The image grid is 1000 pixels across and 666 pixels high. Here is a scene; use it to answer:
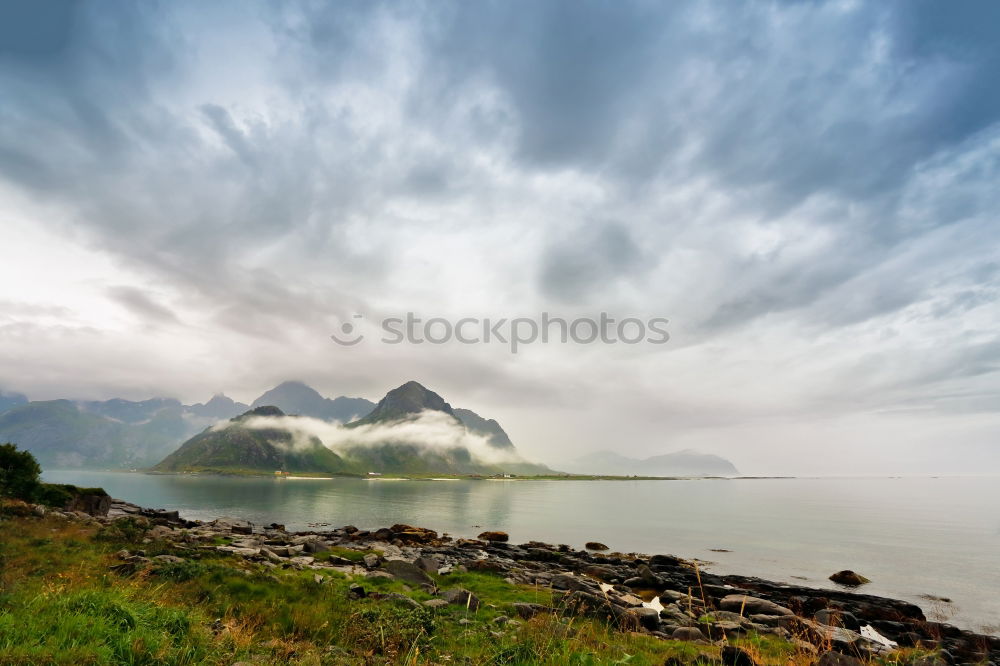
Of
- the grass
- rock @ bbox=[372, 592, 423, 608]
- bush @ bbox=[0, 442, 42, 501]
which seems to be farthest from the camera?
bush @ bbox=[0, 442, 42, 501]

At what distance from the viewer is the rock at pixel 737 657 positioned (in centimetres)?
1125

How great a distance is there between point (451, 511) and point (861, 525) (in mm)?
75666

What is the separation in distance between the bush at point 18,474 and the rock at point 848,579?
246 feet

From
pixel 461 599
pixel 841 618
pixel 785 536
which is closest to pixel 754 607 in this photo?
pixel 841 618

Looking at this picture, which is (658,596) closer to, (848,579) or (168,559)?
(848,579)

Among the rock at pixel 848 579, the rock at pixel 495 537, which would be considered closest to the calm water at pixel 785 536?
the rock at pixel 848 579

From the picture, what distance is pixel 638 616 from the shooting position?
20969 mm

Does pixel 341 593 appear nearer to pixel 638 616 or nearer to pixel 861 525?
pixel 638 616

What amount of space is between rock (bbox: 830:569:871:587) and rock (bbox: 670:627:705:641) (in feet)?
99.1

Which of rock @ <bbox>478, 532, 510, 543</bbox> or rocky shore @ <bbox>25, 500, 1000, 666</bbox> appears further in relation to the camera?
rock @ <bbox>478, 532, 510, 543</bbox>

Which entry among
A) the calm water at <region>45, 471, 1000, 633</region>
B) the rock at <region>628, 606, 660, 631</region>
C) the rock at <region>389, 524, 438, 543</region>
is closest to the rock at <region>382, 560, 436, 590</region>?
the rock at <region>628, 606, 660, 631</region>

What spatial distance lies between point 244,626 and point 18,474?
54385 mm

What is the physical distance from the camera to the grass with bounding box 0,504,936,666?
9.12 meters

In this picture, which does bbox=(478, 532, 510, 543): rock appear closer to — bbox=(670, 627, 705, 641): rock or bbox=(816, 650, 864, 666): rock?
bbox=(670, 627, 705, 641): rock
